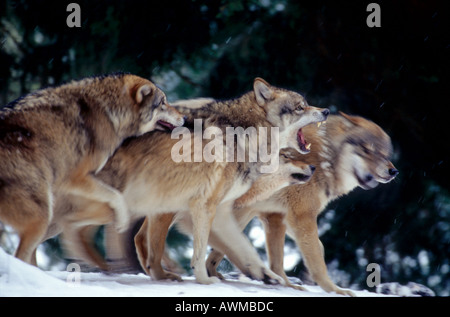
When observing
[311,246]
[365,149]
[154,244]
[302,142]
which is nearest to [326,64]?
[365,149]

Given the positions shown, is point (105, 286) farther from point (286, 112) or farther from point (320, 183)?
point (320, 183)

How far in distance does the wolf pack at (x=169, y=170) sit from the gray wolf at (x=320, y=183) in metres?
0.01

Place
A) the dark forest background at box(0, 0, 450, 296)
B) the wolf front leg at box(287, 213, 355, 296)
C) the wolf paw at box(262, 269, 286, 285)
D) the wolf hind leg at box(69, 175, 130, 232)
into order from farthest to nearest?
the dark forest background at box(0, 0, 450, 296) < the wolf front leg at box(287, 213, 355, 296) < the wolf paw at box(262, 269, 286, 285) < the wolf hind leg at box(69, 175, 130, 232)

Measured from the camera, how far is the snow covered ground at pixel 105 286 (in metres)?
4.37

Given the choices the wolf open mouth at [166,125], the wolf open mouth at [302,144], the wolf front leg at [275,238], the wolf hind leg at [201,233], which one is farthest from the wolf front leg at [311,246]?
the wolf open mouth at [166,125]

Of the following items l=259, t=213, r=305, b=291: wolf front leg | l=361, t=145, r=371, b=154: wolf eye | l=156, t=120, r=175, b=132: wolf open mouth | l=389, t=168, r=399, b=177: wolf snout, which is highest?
l=361, t=145, r=371, b=154: wolf eye

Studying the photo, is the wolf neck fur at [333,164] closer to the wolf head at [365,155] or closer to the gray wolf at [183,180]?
the wolf head at [365,155]

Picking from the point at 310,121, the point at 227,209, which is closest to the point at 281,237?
the point at 227,209

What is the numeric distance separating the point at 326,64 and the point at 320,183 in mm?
3352

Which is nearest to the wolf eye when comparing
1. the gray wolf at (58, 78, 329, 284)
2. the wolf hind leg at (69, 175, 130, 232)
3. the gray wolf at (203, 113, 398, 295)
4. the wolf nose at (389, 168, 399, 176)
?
the gray wolf at (203, 113, 398, 295)

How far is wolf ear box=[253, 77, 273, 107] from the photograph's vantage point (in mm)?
6523

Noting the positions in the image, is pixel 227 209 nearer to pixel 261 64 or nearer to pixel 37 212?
pixel 37 212

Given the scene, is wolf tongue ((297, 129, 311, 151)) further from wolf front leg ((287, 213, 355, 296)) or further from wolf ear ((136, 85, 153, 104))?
wolf ear ((136, 85, 153, 104))

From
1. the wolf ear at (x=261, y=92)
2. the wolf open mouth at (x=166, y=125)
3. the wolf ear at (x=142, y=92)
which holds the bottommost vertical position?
the wolf open mouth at (x=166, y=125)
